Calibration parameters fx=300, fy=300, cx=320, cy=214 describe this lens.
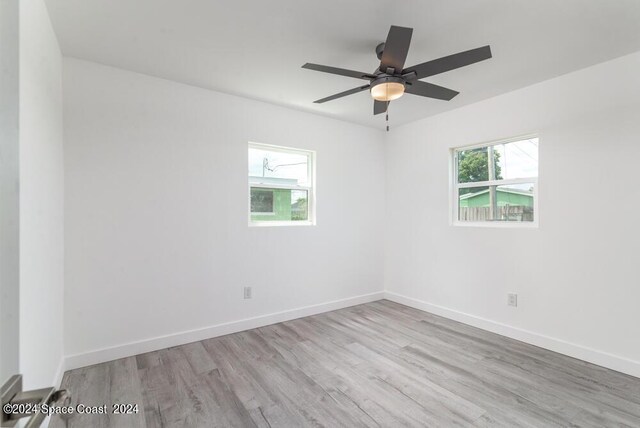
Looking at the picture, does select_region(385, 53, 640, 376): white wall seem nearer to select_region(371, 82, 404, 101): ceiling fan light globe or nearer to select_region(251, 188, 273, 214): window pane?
Answer: select_region(371, 82, 404, 101): ceiling fan light globe

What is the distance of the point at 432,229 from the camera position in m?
3.89

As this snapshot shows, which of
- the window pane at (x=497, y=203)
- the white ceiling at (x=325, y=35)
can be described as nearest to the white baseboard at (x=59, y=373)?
Answer: the white ceiling at (x=325, y=35)

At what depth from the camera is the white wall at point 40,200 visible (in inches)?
56.9

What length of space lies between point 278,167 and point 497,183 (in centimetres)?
250

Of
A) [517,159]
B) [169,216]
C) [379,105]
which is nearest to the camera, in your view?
[379,105]

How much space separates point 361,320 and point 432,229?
1470 millimetres

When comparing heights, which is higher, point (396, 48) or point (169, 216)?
point (396, 48)

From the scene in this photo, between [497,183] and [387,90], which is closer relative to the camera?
[387,90]

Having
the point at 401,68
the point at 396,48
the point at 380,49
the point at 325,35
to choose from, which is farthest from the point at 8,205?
the point at 380,49

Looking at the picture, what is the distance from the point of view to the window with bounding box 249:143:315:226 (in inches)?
137

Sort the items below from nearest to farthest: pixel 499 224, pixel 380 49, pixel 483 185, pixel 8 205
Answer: pixel 8 205
pixel 380 49
pixel 499 224
pixel 483 185

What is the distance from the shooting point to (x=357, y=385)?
225 centimetres

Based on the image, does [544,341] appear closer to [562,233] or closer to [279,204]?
[562,233]

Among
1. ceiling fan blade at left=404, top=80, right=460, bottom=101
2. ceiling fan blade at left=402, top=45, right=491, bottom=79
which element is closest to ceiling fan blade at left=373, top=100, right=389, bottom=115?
ceiling fan blade at left=404, top=80, right=460, bottom=101
